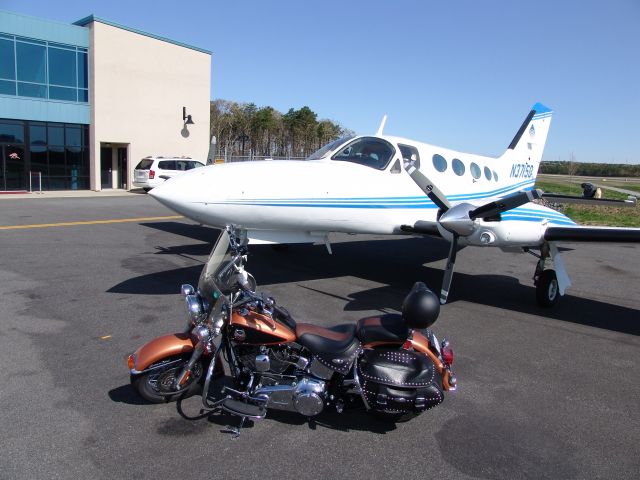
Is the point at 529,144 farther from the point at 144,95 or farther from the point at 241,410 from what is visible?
the point at 144,95

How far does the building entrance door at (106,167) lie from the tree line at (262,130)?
868 inches

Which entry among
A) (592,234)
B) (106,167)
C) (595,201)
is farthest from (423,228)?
(106,167)

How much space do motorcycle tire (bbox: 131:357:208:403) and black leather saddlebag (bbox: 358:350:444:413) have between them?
144 cm

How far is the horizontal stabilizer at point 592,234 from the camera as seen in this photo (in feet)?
23.4

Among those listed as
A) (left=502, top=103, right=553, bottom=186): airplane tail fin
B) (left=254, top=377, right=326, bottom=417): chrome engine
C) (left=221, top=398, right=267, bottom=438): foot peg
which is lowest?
(left=221, top=398, right=267, bottom=438): foot peg

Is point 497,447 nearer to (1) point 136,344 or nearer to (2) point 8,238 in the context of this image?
(1) point 136,344

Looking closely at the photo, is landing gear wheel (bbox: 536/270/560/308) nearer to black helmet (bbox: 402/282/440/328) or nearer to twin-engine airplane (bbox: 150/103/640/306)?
twin-engine airplane (bbox: 150/103/640/306)

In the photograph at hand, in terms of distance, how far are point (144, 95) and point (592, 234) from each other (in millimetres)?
27320

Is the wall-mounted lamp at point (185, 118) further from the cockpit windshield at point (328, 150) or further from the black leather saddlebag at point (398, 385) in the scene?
the black leather saddlebag at point (398, 385)

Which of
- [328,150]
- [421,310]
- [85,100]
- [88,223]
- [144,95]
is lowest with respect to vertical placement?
[88,223]

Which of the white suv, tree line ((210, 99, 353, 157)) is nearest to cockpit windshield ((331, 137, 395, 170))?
the white suv

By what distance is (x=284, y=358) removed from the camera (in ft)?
13.1

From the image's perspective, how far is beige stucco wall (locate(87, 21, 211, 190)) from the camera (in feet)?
89.0

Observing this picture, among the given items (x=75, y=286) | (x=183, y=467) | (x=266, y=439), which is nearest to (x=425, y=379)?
(x=266, y=439)
